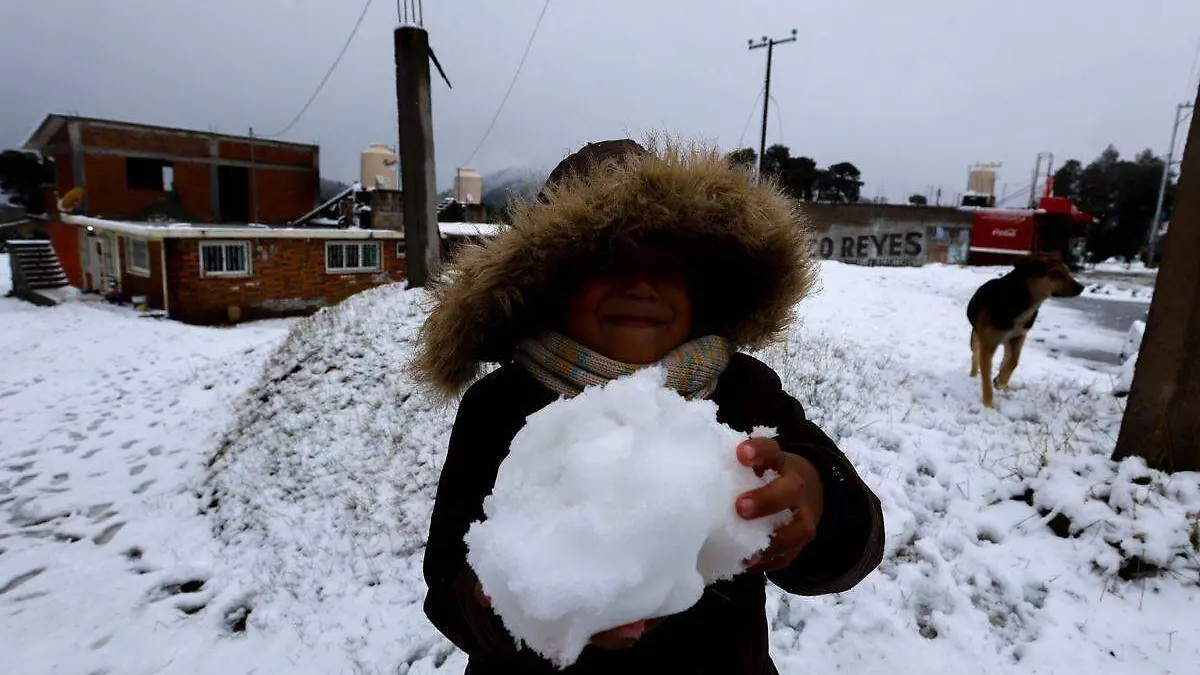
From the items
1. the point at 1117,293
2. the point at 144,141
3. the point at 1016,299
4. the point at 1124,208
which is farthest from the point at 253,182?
the point at 1124,208

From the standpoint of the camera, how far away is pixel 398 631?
11.4 ft

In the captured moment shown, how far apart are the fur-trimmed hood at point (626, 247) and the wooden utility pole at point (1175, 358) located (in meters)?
3.42

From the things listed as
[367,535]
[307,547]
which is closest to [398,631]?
[367,535]

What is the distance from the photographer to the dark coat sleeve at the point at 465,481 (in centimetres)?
133

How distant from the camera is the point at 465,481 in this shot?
55.7 inches

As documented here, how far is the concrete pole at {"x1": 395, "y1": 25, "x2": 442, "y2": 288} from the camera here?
941 centimetres

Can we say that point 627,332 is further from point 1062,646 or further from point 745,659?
point 1062,646

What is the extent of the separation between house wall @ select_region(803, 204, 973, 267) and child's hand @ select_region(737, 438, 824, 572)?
27714mm

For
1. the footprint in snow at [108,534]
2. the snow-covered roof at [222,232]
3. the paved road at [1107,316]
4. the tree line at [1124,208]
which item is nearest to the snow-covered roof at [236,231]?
the snow-covered roof at [222,232]

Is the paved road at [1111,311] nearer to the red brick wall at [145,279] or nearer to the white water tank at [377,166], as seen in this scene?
the red brick wall at [145,279]

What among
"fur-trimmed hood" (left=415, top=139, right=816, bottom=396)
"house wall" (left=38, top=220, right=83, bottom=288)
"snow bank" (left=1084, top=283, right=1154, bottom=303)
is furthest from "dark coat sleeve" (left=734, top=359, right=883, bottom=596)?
"house wall" (left=38, top=220, right=83, bottom=288)

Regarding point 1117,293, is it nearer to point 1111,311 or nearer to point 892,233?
point 1111,311

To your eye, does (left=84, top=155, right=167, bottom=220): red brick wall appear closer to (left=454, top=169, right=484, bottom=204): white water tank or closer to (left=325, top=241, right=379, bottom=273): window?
(left=325, top=241, right=379, bottom=273): window

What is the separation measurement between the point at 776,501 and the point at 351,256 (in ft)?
69.1
